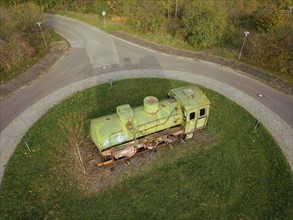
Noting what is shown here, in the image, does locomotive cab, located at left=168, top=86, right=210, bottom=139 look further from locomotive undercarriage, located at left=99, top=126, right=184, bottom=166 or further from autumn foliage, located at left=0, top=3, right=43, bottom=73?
A: autumn foliage, located at left=0, top=3, right=43, bottom=73

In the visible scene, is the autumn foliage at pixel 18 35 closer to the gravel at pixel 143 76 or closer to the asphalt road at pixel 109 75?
the asphalt road at pixel 109 75

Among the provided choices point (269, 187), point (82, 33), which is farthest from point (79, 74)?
point (269, 187)

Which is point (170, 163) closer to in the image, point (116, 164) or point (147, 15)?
point (116, 164)

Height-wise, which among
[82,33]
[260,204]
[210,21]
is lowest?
[260,204]

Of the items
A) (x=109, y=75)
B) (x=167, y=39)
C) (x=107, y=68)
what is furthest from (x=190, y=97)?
(x=167, y=39)

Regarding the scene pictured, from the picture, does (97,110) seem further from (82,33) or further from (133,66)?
(82,33)

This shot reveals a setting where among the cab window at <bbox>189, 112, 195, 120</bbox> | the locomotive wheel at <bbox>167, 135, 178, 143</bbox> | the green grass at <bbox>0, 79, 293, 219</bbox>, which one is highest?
the cab window at <bbox>189, 112, 195, 120</bbox>

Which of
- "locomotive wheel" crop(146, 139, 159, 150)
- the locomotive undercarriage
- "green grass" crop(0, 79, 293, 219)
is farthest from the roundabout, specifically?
"locomotive wheel" crop(146, 139, 159, 150)
